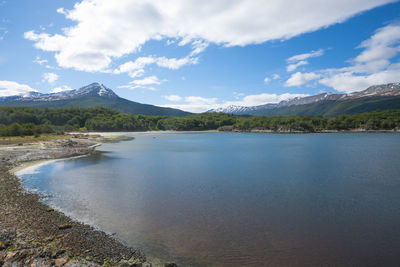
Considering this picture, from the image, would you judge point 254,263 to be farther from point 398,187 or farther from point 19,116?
point 19,116

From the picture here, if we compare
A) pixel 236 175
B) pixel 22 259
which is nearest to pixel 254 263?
pixel 22 259

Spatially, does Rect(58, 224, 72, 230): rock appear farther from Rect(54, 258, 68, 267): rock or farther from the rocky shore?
Rect(54, 258, 68, 267): rock

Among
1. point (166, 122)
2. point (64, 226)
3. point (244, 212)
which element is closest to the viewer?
point (64, 226)

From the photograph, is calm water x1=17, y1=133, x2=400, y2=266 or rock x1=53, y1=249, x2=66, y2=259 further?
calm water x1=17, y1=133, x2=400, y2=266

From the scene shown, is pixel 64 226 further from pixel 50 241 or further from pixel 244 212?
pixel 244 212

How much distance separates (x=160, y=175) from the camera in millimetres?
25953

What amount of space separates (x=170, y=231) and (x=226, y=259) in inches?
139

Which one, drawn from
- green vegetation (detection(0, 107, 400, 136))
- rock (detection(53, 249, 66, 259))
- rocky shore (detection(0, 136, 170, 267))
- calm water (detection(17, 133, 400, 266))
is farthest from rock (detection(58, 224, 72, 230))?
green vegetation (detection(0, 107, 400, 136))

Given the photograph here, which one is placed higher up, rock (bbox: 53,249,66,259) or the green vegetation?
the green vegetation

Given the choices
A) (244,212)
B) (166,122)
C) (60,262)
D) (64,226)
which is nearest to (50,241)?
(64,226)

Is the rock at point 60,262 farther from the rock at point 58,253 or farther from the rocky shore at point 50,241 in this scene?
the rock at point 58,253

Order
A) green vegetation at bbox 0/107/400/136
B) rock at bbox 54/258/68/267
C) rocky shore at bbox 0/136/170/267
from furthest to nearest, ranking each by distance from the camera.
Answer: green vegetation at bbox 0/107/400/136, rocky shore at bbox 0/136/170/267, rock at bbox 54/258/68/267

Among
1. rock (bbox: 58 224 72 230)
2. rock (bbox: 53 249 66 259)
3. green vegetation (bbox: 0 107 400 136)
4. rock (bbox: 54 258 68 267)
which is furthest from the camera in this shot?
green vegetation (bbox: 0 107 400 136)

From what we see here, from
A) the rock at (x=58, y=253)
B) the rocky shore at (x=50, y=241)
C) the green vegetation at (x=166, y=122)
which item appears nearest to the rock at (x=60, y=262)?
the rocky shore at (x=50, y=241)
